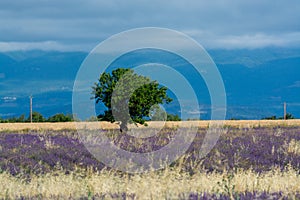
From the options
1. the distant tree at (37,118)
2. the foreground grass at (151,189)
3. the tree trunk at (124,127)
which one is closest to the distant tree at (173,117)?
the distant tree at (37,118)

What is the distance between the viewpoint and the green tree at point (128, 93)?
36.1m

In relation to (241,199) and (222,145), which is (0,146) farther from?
(241,199)

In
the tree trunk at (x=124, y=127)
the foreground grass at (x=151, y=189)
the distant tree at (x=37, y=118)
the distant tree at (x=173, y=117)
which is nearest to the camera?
the foreground grass at (x=151, y=189)

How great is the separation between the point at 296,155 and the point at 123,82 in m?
14.5

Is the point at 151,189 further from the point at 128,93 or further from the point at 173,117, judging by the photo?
the point at 173,117

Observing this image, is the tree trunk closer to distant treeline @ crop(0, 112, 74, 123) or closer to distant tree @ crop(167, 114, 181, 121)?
distant tree @ crop(167, 114, 181, 121)

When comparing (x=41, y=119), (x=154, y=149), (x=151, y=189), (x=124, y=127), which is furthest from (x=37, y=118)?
(x=151, y=189)

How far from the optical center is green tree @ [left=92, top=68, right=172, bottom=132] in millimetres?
36062

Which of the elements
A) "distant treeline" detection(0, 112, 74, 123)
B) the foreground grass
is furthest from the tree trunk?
"distant treeline" detection(0, 112, 74, 123)

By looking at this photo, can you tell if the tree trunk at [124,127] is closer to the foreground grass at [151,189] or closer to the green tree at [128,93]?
the green tree at [128,93]

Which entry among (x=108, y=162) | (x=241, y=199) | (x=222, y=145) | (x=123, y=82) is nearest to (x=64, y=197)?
(x=241, y=199)

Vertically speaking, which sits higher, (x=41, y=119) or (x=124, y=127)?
(x=41, y=119)

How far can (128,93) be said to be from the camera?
3553 centimetres

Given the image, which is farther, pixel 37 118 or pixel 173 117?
pixel 37 118
